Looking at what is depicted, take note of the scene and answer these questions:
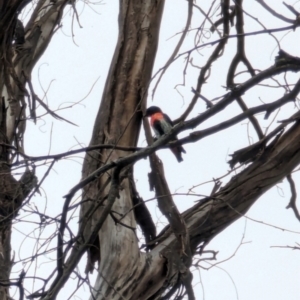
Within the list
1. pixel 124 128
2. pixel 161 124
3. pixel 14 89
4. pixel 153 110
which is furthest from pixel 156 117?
pixel 124 128

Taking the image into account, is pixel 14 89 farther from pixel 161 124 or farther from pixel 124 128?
pixel 124 128

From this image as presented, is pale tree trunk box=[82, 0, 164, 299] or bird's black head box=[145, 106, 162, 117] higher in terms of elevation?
bird's black head box=[145, 106, 162, 117]

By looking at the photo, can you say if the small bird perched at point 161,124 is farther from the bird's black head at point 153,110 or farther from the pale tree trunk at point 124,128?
the pale tree trunk at point 124,128

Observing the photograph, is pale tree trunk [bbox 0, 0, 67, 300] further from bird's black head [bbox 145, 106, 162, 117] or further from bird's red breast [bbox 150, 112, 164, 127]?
bird's red breast [bbox 150, 112, 164, 127]

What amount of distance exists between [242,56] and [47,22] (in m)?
1.84

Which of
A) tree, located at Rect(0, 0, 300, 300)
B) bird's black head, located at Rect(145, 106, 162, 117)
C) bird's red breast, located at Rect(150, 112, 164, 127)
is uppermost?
bird's red breast, located at Rect(150, 112, 164, 127)

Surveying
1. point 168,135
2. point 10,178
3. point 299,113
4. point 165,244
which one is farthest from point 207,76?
point 168,135

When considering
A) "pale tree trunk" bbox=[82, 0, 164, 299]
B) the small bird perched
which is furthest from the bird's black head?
"pale tree trunk" bbox=[82, 0, 164, 299]

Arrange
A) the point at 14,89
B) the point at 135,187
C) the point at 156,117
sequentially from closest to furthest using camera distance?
the point at 135,187
the point at 14,89
the point at 156,117

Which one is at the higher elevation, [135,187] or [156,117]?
[156,117]

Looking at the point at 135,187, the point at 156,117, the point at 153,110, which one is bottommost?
the point at 135,187

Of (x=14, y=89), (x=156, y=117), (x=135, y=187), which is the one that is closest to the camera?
(x=135, y=187)

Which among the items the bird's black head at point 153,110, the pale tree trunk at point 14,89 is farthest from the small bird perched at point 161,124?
the pale tree trunk at point 14,89

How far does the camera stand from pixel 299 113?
3523mm
